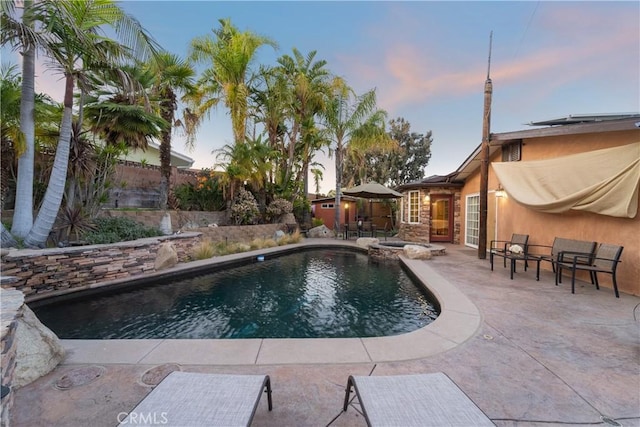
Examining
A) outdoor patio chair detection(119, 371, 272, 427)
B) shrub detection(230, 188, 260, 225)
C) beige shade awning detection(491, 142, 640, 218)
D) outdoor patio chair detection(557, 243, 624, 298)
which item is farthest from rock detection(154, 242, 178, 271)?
beige shade awning detection(491, 142, 640, 218)

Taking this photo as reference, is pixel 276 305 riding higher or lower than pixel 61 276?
lower

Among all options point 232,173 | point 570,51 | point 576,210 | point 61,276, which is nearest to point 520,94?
point 570,51

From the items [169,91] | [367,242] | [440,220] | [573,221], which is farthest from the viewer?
[440,220]

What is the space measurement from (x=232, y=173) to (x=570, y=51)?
41.4 ft

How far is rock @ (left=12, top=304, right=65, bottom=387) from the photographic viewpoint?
2475mm

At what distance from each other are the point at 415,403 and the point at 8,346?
2.76 m

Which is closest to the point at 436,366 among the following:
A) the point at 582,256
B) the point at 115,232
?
the point at 582,256

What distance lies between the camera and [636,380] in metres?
2.55

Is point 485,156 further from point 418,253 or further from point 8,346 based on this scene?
point 8,346

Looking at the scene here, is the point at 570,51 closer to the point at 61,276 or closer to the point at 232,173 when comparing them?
the point at 232,173

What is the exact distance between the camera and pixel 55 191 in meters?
5.88

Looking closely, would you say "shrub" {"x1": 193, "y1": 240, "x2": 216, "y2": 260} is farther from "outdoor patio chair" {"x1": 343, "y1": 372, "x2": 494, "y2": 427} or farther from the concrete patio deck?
"outdoor patio chair" {"x1": 343, "y1": 372, "x2": 494, "y2": 427}

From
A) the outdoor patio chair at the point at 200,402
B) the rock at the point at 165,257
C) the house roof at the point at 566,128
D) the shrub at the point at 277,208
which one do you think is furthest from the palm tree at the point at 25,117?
the house roof at the point at 566,128

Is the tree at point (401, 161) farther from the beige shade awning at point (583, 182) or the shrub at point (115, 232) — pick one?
the shrub at point (115, 232)
